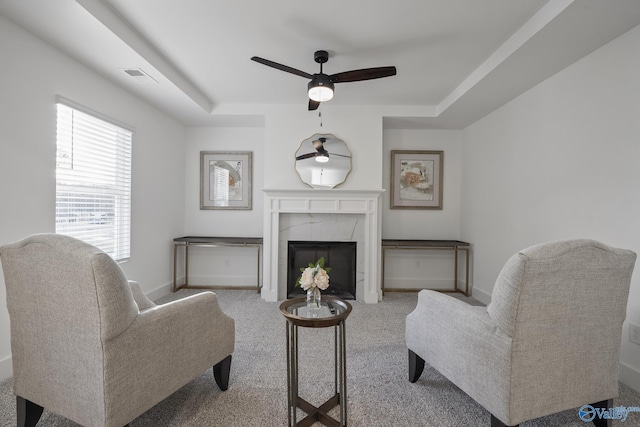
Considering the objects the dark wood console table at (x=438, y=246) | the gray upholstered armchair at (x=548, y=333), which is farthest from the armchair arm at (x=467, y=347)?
the dark wood console table at (x=438, y=246)

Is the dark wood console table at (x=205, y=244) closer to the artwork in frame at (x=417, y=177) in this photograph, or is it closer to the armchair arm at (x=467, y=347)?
the artwork in frame at (x=417, y=177)

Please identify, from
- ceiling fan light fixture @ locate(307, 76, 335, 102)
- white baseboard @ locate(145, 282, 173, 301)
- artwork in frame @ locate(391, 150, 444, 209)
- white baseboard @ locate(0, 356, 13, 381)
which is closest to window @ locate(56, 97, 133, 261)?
white baseboard @ locate(145, 282, 173, 301)

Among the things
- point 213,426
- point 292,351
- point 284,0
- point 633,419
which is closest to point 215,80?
point 284,0

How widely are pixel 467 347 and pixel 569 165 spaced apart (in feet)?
6.79

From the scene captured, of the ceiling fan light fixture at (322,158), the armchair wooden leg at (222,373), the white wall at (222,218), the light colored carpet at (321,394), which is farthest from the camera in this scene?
the white wall at (222,218)

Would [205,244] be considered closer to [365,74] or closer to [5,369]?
[5,369]

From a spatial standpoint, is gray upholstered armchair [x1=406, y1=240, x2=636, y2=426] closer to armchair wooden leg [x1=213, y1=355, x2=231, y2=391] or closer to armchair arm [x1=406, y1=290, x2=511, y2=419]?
armchair arm [x1=406, y1=290, x2=511, y2=419]

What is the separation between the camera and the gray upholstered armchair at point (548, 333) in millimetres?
1308

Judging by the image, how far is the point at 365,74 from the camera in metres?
2.40

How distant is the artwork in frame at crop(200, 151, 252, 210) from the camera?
4496 millimetres

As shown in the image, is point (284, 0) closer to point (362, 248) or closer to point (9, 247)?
point (9, 247)

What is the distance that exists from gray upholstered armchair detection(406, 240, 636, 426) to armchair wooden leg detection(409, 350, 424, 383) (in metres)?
0.48

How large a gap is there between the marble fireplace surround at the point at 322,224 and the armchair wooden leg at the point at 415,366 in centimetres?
182

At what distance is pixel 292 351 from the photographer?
1587 millimetres
